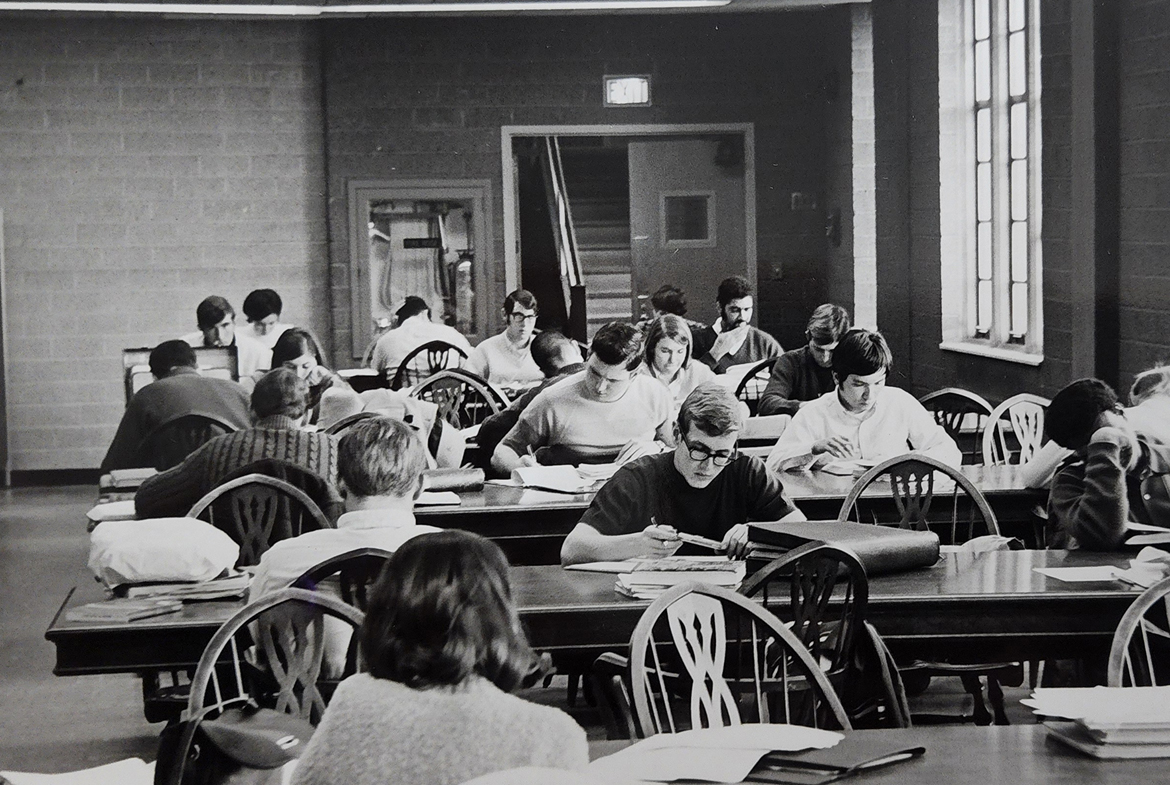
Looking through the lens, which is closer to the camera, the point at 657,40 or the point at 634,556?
the point at 634,556

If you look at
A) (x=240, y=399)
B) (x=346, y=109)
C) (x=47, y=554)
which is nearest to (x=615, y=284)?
(x=346, y=109)

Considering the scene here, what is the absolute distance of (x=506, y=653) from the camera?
5.89 ft

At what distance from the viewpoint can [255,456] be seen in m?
4.19

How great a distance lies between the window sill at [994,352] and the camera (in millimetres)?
7379

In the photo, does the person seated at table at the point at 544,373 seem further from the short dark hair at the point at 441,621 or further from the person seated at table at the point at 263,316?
the short dark hair at the point at 441,621

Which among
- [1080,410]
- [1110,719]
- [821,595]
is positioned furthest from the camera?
[1080,410]

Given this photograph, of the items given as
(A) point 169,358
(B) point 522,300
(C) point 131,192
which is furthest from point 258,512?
(C) point 131,192

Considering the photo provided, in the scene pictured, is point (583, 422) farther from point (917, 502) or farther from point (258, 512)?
point (258, 512)

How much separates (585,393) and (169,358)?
162cm

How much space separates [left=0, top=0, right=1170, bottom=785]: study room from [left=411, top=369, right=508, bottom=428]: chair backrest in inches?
1.7

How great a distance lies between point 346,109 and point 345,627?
7618 millimetres

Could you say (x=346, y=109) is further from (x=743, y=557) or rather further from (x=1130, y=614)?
(x=1130, y=614)

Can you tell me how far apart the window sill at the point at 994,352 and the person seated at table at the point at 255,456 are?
420 cm

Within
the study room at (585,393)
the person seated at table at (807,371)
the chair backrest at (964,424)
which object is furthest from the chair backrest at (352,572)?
the person seated at table at (807,371)
